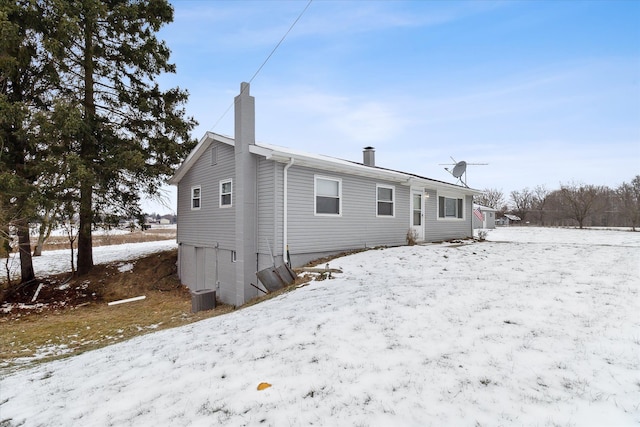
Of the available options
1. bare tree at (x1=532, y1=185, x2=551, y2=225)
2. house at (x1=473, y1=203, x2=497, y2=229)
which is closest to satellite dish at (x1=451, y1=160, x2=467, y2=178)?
house at (x1=473, y1=203, x2=497, y2=229)

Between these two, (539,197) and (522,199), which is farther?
(522,199)

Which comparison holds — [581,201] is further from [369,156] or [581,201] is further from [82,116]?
[82,116]

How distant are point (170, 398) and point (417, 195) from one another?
42.4 ft

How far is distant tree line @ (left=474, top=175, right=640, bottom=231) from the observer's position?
3700 centimetres

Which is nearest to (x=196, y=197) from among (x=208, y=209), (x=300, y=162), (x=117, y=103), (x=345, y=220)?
(x=208, y=209)

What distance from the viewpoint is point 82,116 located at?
38.1 feet

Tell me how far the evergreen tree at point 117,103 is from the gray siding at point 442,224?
11.0m

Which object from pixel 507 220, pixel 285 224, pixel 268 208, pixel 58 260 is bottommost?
pixel 58 260

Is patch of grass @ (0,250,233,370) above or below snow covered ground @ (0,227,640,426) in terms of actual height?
below

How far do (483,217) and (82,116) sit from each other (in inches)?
1463

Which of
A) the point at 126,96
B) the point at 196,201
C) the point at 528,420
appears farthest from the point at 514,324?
the point at 126,96

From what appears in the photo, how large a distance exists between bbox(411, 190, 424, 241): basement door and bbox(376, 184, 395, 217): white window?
1.42m

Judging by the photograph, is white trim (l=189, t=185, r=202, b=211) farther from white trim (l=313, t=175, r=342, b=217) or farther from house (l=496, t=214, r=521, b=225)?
house (l=496, t=214, r=521, b=225)

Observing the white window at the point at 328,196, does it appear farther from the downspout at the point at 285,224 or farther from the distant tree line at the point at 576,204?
the distant tree line at the point at 576,204
